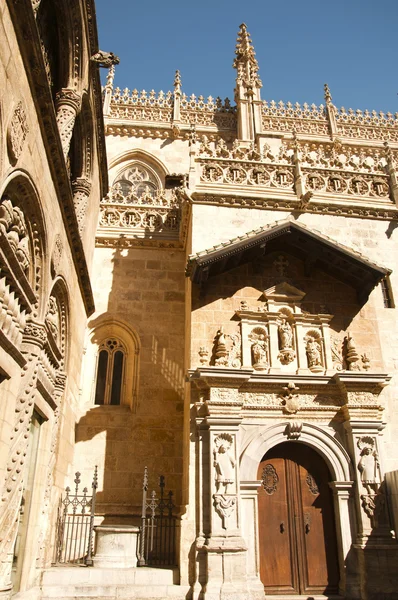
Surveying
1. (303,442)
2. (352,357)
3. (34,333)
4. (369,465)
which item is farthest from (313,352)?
(34,333)

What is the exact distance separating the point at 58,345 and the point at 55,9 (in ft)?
20.2

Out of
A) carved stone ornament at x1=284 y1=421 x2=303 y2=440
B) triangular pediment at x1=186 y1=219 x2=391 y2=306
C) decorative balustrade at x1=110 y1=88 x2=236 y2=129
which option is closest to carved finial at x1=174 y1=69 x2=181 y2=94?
decorative balustrade at x1=110 y1=88 x2=236 y2=129

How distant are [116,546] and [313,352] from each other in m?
5.27

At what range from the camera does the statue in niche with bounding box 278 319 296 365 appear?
35.1ft

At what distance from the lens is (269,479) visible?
9961 millimetres

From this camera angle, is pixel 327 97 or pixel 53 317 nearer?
pixel 53 317

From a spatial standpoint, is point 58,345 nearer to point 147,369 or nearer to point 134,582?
point 147,369

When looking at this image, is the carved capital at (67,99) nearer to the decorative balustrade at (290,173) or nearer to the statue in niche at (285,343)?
the decorative balustrade at (290,173)

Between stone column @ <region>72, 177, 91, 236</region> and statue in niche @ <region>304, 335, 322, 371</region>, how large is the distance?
5377 millimetres

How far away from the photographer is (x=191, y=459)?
9602 mm

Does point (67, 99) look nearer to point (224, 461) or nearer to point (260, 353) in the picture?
point (260, 353)

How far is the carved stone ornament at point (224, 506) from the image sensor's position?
29.7 ft

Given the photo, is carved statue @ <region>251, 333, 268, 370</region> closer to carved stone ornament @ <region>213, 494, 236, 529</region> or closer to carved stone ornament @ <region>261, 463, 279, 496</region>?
carved stone ornament @ <region>261, 463, 279, 496</region>

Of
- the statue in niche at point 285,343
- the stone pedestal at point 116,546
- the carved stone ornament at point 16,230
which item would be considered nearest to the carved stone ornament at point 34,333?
the carved stone ornament at point 16,230
